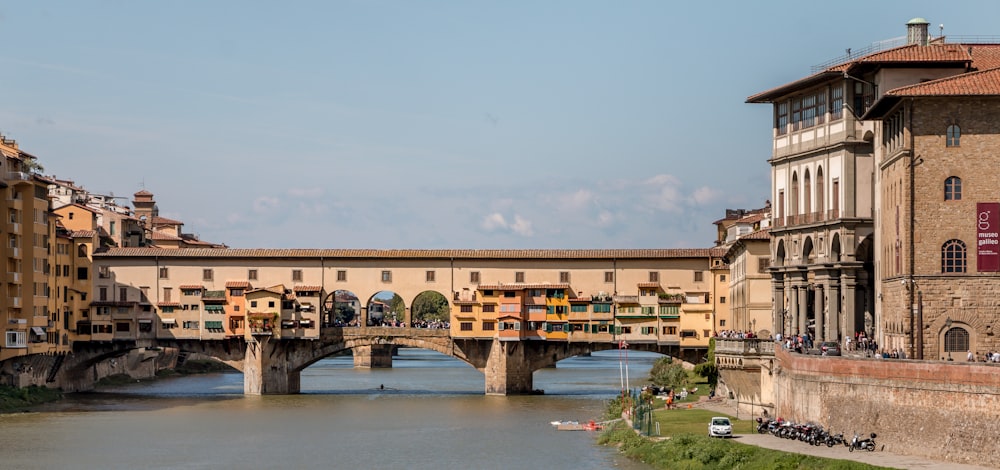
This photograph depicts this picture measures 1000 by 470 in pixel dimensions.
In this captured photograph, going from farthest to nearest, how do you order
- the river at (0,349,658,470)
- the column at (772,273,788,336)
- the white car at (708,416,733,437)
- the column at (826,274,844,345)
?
1. the column at (772,273,788,336)
2. the column at (826,274,844,345)
3. the river at (0,349,658,470)
4. the white car at (708,416,733,437)

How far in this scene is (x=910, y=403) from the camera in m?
49.2

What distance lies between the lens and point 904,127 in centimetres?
5619

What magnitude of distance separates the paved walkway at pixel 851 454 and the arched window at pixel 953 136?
11055 millimetres

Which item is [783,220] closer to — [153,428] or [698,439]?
[698,439]

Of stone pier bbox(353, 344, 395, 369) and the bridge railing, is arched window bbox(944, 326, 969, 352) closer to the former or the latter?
the bridge railing

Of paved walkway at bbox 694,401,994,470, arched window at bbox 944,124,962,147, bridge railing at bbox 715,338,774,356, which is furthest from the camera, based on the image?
bridge railing at bbox 715,338,774,356

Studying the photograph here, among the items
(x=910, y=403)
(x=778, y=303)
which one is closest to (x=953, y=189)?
(x=910, y=403)

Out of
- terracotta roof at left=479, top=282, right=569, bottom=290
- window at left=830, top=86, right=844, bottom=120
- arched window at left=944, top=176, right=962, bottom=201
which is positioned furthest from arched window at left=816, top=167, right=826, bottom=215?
terracotta roof at left=479, top=282, right=569, bottom=290

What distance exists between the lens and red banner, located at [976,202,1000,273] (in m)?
55.4

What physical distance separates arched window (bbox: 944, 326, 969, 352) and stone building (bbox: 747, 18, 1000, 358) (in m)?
0.04

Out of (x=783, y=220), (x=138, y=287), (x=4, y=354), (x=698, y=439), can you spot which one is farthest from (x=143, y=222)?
(x=698, y=439)

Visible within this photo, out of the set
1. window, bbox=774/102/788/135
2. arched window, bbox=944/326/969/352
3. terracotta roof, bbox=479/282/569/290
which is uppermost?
window, bbox=774/102/788/135

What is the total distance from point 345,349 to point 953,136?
51.5 meters

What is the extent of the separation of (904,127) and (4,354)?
5081 cm
